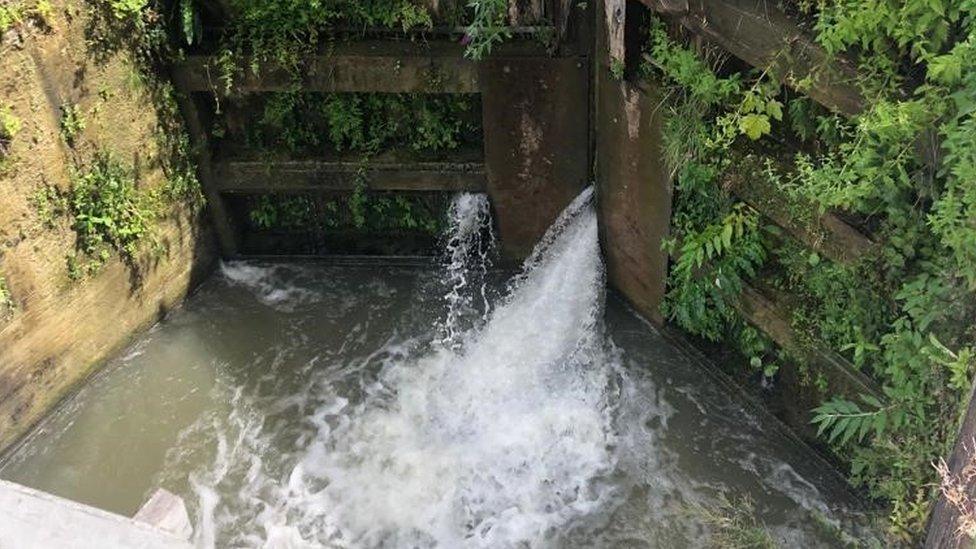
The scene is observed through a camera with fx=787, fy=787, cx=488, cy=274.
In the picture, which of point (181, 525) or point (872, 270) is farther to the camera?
point (872, 270)

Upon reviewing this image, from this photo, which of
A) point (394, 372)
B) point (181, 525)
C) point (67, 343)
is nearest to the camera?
point (181, 525)

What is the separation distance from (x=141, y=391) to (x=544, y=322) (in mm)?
3549

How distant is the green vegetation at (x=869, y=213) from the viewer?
157 inches

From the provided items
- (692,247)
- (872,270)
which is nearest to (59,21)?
(692,247)

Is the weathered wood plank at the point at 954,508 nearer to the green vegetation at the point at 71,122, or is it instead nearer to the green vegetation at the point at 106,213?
the green vegetation at the point at 106,213

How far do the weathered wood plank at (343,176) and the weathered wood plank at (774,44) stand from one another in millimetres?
2608

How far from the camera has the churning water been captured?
5.68 metres

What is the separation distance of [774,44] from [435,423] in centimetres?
377

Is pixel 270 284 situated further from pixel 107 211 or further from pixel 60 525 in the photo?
pixel 60 525

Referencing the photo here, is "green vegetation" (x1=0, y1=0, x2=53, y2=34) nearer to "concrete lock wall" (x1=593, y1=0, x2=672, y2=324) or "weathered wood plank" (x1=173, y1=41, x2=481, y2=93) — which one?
"weathered wood plank" (x1=173, y1=41, x2=481, y2=93)

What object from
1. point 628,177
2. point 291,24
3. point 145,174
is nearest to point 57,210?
point 145,174

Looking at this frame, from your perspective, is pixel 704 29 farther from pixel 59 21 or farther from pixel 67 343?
pixel 67 343

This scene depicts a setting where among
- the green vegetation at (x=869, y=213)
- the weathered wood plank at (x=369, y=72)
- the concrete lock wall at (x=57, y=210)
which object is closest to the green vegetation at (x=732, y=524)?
the green vegetation at (x=869, y=213)

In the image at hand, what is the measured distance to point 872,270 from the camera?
477 cm
